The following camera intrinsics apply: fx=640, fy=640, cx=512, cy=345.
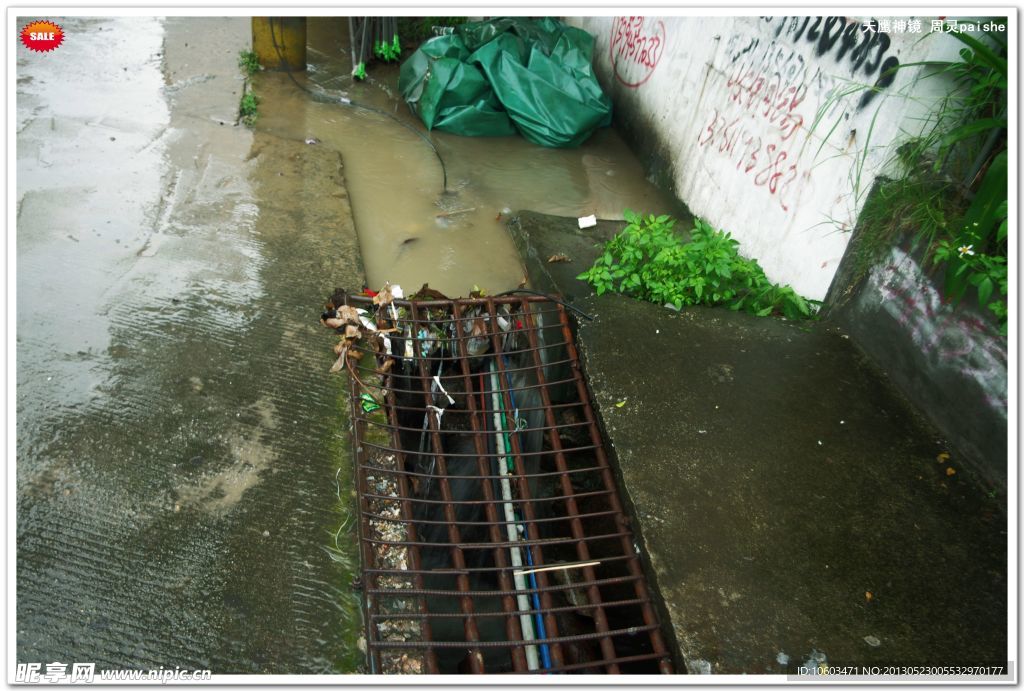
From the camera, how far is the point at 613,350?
2850 mm

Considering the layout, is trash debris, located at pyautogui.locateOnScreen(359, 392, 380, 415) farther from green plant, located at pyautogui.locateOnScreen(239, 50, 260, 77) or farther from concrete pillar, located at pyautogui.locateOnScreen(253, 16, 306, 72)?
concrete pillar, located at pyautogui.locateOnScreen(253, 16, 306, 72)

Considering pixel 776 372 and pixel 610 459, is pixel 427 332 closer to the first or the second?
pixel 610 459

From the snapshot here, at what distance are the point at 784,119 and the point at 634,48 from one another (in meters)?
2.12

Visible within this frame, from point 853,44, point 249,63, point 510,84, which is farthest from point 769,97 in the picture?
point 249,63

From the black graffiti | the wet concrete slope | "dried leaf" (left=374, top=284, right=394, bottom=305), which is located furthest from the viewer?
"dried leaf" (left=374, top=284, right=394, bottom=305)

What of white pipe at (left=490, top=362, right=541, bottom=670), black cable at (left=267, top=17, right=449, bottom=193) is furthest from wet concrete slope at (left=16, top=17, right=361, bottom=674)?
black cable at (left=267, top=17, right=449, bottom=193)

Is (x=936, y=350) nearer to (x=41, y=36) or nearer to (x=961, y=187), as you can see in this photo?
(x=961, y=187)

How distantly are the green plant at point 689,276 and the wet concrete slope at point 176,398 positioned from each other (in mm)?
1374

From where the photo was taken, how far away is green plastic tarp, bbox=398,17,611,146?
4918mm

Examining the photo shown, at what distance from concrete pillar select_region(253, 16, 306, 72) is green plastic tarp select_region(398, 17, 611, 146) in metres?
1.00

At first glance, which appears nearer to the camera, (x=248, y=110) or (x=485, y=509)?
(x=485, y=509)

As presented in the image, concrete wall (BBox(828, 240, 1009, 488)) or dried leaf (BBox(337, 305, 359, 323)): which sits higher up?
concrete wall (BBox(828, 240, 1009, 488))

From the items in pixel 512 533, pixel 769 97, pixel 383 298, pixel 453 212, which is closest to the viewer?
pixel 512 533

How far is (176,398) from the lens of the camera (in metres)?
2.48
